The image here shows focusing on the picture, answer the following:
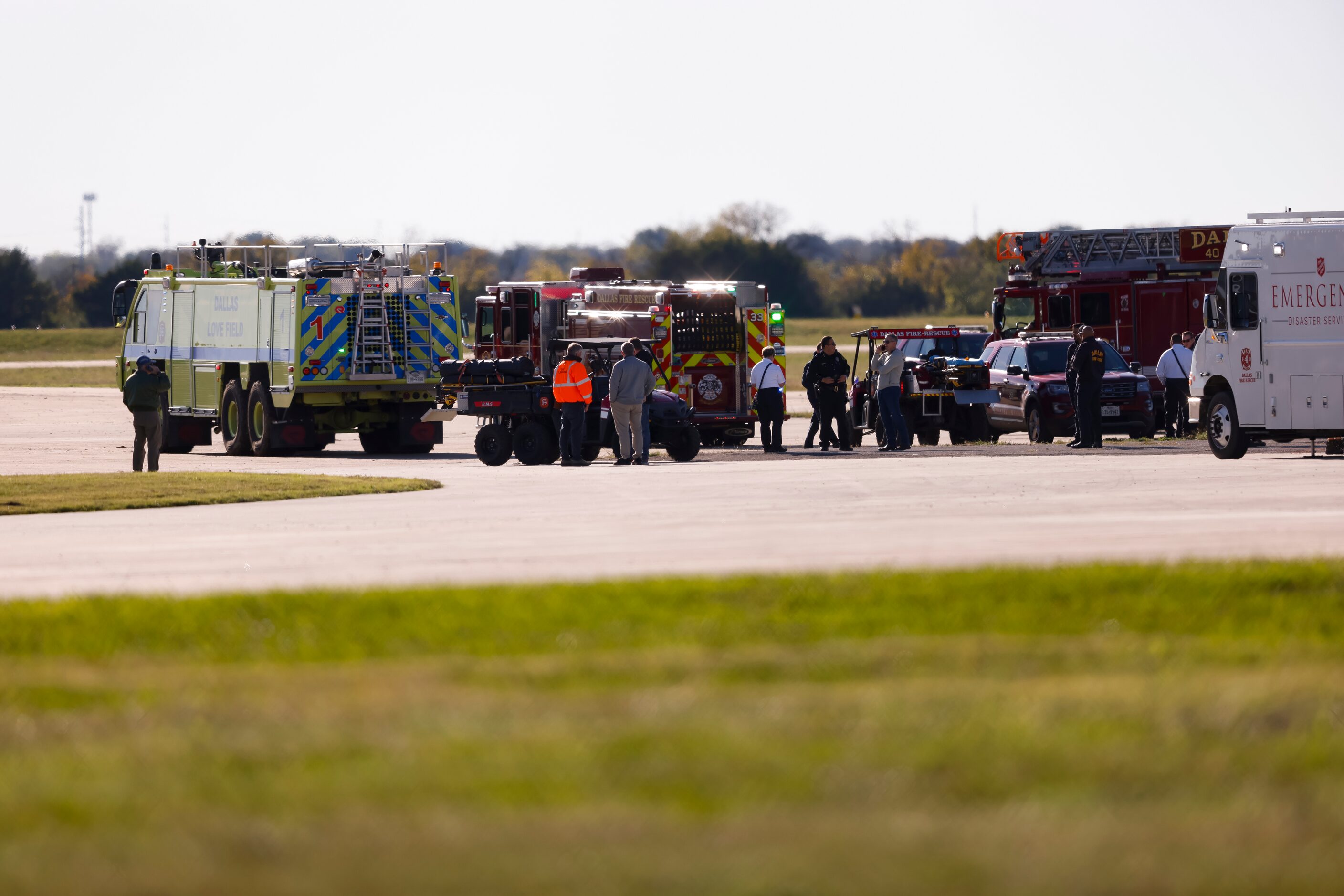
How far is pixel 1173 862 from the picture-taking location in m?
5.70

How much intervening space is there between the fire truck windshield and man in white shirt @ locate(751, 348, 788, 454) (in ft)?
15.5

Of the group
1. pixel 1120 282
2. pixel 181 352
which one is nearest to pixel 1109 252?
pixel 1120 282

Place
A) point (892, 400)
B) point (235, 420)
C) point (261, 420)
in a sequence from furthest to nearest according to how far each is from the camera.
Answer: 1. point (235, 420)
2. point (261, 420)
3. point (892, 400)

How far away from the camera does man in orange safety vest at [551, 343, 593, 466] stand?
24766mm

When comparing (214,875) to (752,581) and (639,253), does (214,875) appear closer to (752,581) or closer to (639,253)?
(752,581)

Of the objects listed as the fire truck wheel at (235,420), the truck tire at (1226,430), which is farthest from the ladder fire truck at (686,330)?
the truck tire at (1226,430)

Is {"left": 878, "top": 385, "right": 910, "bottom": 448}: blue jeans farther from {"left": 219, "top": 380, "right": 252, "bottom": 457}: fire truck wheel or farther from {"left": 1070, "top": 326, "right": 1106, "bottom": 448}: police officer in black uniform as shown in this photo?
{"left": 219, "top": 380, "right": 252, "bottom": 457}: fire truck wheel

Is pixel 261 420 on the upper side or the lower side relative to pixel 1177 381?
lower

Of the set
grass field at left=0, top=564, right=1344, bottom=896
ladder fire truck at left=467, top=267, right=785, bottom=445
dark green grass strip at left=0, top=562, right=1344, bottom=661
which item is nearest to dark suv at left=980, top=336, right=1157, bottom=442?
ladder fire truck at left=467, top=267, right=785, bottom=445

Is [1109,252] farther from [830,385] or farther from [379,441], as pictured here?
[379,441]

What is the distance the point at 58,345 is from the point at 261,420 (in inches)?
2819

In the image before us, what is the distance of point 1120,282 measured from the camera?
112 ft

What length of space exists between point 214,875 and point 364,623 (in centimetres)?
475

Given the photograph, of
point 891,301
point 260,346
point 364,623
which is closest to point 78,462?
point 260,346
